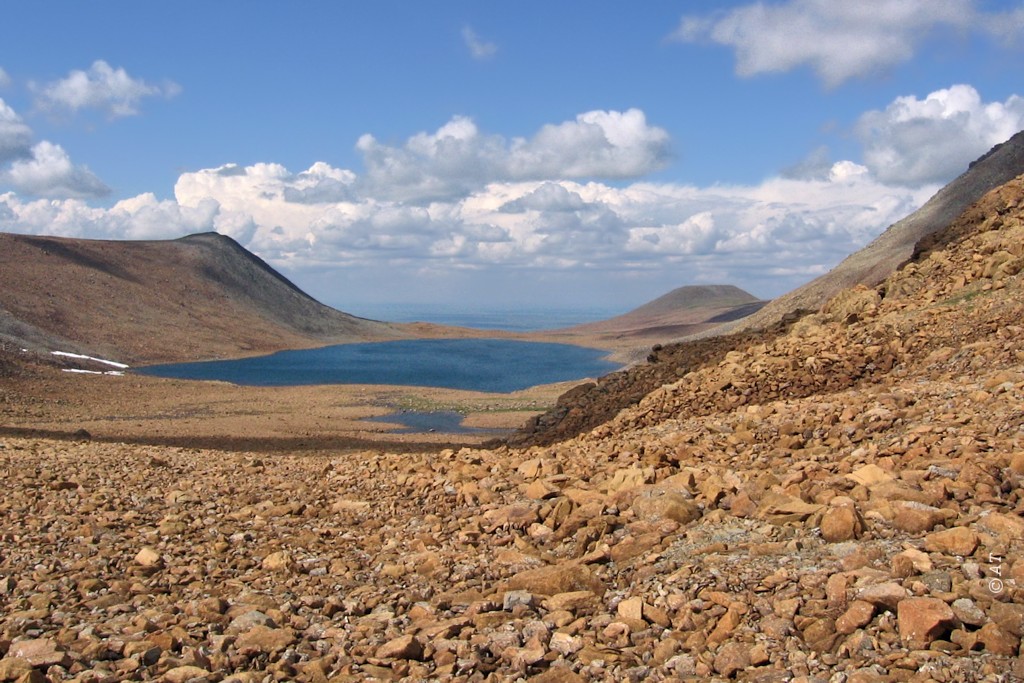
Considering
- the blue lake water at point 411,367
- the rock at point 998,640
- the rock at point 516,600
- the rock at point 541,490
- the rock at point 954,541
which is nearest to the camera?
the rock at point 998,640

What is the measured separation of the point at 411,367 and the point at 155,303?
32.5 metres

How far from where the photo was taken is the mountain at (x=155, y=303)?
223 ft

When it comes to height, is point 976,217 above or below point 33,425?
above

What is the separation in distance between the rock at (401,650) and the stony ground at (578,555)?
0.01m

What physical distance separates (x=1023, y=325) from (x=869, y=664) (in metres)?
8.98

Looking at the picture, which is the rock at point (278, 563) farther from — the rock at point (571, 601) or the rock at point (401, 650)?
the rock at point (571, 601)

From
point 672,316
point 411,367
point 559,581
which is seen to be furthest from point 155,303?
point 672,316

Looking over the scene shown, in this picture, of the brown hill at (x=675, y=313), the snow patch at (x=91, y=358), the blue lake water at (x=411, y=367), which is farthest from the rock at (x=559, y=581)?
the brown hill at (x=675, y=313)

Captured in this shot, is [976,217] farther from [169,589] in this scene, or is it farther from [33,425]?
[33,425]

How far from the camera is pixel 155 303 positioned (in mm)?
87500

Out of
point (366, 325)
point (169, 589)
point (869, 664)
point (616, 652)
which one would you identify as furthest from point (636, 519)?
point (366, 325)

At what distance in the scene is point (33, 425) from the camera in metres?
28.0

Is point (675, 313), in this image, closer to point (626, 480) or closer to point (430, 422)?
Result: point (430, 422)

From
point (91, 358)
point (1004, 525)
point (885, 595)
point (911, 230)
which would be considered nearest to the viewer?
point (885, 595)
